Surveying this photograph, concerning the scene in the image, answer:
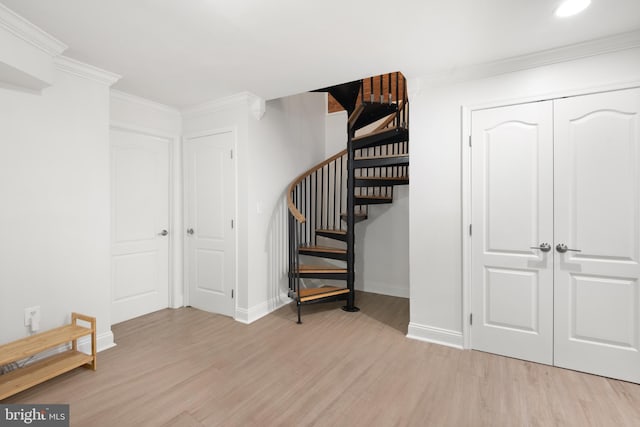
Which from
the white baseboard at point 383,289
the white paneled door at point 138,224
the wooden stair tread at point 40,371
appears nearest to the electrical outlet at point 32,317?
the wooden stair tread at point 40,371

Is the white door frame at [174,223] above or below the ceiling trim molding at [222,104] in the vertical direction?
below

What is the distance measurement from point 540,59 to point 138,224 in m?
4.03

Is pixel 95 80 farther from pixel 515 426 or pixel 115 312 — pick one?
pixel 515 426

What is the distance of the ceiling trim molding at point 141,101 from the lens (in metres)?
3.19

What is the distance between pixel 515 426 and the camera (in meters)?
1.75

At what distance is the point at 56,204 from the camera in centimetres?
243

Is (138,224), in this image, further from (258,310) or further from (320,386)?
(320,386)

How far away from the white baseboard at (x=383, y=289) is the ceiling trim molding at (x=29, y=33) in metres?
4.06

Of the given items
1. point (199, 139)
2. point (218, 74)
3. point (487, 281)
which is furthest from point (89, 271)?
point (487, 281)

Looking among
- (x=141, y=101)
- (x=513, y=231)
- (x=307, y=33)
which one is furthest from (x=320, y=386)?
(x=141, y=101)

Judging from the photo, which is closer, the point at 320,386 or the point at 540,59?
A: the point at 320,386

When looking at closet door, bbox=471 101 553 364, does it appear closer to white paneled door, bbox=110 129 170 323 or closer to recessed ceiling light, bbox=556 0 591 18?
recessed ceiling light, bbox=556 0 591 18

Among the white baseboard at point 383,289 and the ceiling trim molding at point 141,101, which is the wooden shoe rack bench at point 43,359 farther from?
the white baseboard at point 383,289

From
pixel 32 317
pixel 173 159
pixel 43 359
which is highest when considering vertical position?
pixel 173 159
